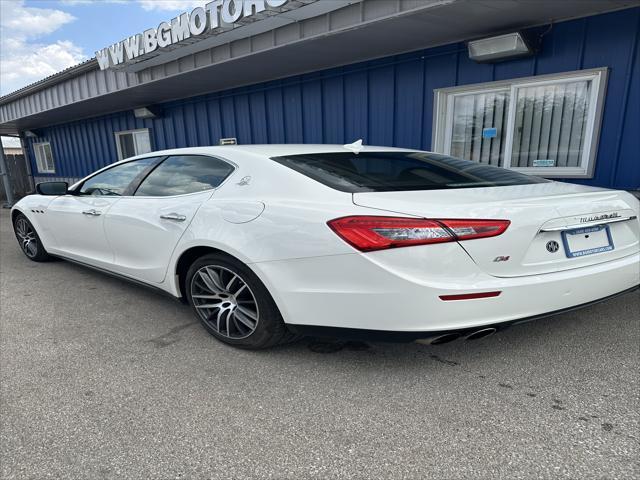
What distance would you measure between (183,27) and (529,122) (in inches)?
186

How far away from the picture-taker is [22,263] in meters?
5.21

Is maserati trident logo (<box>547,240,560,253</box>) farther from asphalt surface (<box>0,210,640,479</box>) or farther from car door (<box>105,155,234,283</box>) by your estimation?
car door (<box>105,155,234,283</box>)

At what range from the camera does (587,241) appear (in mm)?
2260

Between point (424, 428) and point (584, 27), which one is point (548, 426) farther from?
point (584, 27)

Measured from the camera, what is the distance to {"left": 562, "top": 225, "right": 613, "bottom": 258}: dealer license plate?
2180 mm

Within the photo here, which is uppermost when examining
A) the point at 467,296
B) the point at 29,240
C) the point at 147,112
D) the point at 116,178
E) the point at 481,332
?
the point at 147,112

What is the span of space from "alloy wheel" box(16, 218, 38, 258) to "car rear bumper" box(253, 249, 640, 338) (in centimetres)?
413

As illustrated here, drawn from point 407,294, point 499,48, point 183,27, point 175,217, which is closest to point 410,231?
point 407,294

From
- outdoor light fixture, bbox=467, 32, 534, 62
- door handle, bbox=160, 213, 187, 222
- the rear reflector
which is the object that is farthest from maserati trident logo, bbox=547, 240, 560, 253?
outdoor light fixture, bbox=467, 32, 534, 62

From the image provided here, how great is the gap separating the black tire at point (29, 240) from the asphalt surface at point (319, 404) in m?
2.10

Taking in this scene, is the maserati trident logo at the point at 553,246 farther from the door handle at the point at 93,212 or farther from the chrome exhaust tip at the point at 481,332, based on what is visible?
the door handle at the point at 93,212

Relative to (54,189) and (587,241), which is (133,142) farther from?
(587,241)

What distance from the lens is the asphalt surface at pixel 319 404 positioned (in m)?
1.71

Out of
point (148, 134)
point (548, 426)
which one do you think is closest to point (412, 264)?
point (548, 426)
